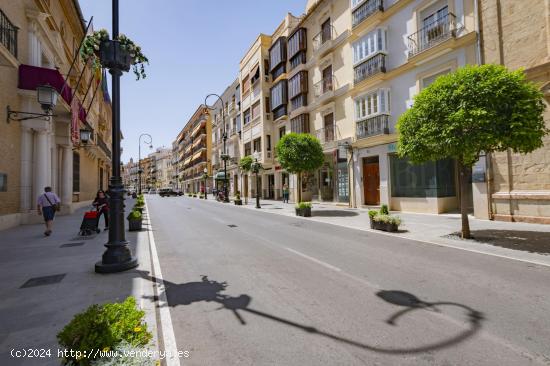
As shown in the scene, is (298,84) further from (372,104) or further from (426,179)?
(426,179)

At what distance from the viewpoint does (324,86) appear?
75.8 ft

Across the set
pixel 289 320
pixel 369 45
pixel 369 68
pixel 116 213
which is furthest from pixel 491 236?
pixel 369 45

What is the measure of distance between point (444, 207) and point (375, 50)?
1006cm

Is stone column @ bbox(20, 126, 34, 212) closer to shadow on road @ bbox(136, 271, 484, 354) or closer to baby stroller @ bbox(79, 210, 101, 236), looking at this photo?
baby stroller @ bbox(79, 210, 101, 236)

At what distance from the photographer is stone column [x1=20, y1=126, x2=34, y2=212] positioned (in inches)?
513

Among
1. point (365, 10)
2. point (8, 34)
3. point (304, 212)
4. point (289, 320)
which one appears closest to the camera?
point (289, 320)

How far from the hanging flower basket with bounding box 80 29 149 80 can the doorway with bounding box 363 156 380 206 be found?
1593 cm

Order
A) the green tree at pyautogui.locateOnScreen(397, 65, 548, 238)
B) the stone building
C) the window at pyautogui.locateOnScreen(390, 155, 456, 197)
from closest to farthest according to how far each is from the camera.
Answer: the green tree at pyautogui.locateOnScreen(397, 65, 548, 238), the stone building, the window at pyautogui.locateOnScreen(390, 155, 456, 197)

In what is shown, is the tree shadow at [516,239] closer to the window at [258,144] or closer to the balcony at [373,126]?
the balcony at [373,126]

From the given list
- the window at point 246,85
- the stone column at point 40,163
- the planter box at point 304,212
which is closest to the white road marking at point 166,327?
the planter box at point 304,212

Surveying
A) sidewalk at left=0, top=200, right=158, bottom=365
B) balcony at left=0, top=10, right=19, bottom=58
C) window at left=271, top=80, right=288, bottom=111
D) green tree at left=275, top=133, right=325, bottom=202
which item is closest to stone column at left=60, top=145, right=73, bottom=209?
balcony at left=0, top=10, right=19, bottom=58

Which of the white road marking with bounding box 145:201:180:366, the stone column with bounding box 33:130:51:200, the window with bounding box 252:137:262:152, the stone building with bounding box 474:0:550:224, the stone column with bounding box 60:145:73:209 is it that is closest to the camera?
the white road marking with bounding box 145:201:180:366

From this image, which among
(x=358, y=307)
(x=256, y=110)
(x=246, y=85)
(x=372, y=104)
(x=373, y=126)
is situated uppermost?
(x=246, y=85)

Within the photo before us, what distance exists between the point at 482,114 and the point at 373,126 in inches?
427
